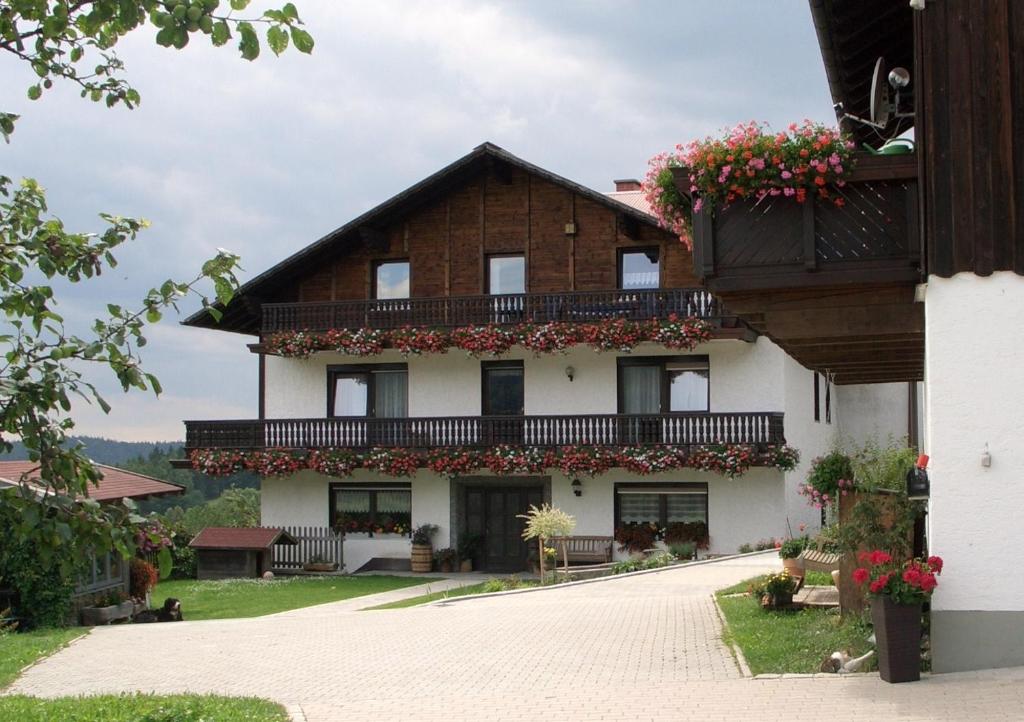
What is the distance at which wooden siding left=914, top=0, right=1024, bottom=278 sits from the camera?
992cm

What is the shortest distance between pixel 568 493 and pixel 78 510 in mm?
25271

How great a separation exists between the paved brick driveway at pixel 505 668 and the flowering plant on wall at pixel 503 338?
30.8 ft

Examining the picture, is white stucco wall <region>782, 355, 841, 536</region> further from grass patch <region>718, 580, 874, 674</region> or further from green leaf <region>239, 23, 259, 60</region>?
green leaf <region>239, 23, 259, 60</region>

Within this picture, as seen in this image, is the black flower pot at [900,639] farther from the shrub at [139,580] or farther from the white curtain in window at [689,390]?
the white curtain in window at [689,390]

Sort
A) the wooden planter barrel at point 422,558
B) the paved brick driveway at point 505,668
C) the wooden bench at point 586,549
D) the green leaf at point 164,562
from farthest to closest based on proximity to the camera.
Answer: the wooden planter barrel at point 422,558 → the wooden bench at point 586,549 → the paved brick driveway at point 505,668 → the green leaf at point 164,562

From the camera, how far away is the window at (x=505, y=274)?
103 ft

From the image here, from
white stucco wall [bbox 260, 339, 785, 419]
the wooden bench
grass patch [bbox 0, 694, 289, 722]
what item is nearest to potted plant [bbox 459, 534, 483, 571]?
the wooden bench

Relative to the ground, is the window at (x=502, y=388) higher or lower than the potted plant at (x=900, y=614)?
higher

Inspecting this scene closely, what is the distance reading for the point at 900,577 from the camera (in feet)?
32.1

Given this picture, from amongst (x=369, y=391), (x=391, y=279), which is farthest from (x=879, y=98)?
(x=369, y=391)

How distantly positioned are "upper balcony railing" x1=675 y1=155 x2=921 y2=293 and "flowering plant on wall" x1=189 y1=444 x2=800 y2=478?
17.0 metres

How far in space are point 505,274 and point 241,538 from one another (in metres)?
9.43

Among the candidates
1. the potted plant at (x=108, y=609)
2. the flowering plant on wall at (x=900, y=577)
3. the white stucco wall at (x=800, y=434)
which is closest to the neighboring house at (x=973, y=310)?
the flowering plant on wall at (x=900, y=577)

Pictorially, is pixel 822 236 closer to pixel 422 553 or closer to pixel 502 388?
pixel 502 388
